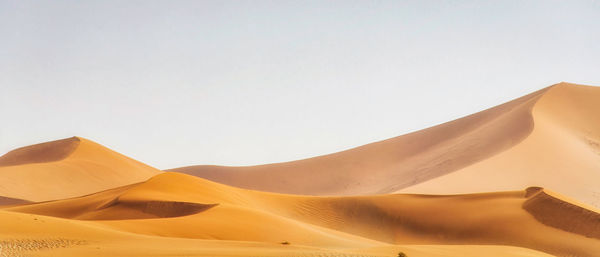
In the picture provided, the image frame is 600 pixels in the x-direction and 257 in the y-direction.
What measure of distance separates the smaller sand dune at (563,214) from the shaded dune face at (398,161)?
19750 millimetres

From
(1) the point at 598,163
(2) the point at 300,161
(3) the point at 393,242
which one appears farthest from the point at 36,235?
(2) the point at 300,161

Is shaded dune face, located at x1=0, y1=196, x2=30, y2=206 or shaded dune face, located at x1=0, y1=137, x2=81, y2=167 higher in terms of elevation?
shaded dune face, located at x1=0, y1=137, x2=81, y2=167

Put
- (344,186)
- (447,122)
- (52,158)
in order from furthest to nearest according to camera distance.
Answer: (447,122) → (344,186) → (52,158)

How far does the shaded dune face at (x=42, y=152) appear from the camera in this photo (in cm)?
6390

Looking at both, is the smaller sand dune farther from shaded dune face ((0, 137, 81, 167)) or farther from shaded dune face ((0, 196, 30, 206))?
shaded dune face ((0, 137, 81, 167))

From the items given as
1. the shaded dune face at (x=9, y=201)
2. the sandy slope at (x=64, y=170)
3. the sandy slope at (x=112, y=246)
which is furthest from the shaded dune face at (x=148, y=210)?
the sandy slope at (x=64, y=170)

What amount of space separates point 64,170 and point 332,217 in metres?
33.1

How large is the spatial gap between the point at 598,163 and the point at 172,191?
30.7 metres

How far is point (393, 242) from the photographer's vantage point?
31.5 m

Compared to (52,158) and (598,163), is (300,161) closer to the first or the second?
(52,158)

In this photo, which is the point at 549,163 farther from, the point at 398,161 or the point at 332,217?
the point at 398,161

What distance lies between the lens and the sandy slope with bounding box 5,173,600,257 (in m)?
23.1

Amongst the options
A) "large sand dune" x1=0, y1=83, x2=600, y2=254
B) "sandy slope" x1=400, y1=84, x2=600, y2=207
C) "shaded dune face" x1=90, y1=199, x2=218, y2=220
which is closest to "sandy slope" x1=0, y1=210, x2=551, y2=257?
"large sand dune" x1=0, y1=83, x2=600, y2=254

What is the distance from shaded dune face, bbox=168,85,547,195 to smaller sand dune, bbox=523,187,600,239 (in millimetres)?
19750
